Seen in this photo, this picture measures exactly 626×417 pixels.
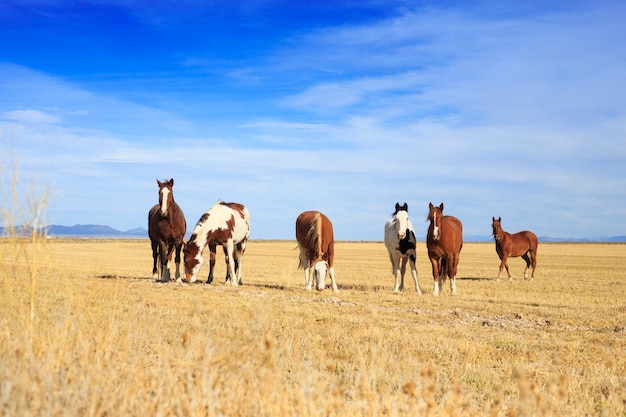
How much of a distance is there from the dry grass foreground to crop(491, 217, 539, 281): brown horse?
961 centimetres

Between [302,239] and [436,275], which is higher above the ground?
[302,239]

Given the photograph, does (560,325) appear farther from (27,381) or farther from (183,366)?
(27,381)

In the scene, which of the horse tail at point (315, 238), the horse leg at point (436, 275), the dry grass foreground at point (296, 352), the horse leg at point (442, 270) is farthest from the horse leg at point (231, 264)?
the horse leg at point (442, 270)

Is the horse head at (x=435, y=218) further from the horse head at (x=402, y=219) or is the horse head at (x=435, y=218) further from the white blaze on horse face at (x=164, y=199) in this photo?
the white blaze on horse face at (x=164, y=199)

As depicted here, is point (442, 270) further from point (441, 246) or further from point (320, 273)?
point (320, 273)

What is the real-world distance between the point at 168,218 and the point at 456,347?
35.4ft

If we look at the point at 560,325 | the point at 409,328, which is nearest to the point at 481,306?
the point at 560,325

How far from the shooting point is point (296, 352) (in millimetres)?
6527

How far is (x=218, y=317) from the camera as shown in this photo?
33.8ft

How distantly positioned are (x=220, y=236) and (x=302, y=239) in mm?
2754

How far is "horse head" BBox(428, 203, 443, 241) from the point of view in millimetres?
17359

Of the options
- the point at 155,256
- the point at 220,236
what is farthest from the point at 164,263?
the point at 220,236

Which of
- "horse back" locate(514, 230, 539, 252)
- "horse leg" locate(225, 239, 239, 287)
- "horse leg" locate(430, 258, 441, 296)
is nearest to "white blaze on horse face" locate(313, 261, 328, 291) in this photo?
"horse leg" locate(225, 239, 239, 287)

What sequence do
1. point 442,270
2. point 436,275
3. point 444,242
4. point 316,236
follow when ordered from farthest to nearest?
point 442,270, point 444,242, point 436,275, point 316,236
